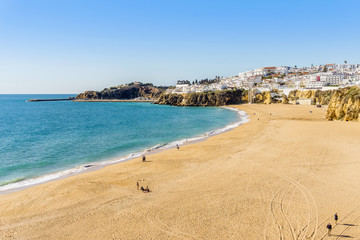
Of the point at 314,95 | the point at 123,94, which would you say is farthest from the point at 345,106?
the point at 123,94

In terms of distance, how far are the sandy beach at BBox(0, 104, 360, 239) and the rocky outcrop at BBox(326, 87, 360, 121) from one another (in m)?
21.5

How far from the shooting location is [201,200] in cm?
1393

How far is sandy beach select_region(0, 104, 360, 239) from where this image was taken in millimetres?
11094

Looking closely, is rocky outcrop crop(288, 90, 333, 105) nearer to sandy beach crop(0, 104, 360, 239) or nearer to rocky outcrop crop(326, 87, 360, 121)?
rocky outcrop crop(326, 87, 360, 121)

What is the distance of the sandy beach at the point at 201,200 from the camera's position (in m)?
11.1

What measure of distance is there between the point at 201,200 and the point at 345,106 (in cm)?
4105

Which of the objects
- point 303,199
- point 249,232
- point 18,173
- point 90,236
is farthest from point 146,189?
point 18,173

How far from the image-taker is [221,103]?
98938 mm

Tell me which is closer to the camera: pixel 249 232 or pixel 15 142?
pixel 249 232

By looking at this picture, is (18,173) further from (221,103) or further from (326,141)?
(221,103)

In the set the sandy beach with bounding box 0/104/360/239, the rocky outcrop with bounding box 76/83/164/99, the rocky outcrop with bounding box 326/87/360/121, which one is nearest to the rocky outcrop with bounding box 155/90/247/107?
the rocky outcrop with bounding box 326/87/360/121

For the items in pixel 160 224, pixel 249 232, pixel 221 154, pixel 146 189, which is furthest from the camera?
pixel 221 154

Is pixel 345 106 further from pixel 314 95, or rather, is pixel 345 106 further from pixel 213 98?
pixel 213 98

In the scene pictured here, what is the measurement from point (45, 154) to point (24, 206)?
13.1 metres
